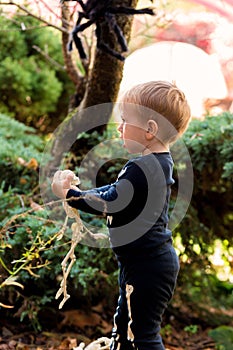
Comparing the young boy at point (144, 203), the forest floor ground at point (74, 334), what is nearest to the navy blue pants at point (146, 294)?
the young boy at point (144, 203)

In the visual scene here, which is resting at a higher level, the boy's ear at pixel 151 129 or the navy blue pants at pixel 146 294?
the boy's ear at pixel 151 129

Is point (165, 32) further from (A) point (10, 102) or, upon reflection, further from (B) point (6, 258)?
(B) point (6, 258)

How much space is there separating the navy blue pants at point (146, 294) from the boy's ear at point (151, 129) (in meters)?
0.33

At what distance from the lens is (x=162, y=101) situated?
1708 millimetres

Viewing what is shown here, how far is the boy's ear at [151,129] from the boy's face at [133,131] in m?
0.01

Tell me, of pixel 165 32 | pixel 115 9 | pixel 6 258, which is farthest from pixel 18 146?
pixel 165 32

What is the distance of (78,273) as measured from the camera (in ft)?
8.43

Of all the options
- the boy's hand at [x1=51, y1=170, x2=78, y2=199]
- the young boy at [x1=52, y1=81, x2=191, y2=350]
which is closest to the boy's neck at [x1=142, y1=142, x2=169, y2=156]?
the young boy at [x1=52, y1=81, x2=191, y2=350]

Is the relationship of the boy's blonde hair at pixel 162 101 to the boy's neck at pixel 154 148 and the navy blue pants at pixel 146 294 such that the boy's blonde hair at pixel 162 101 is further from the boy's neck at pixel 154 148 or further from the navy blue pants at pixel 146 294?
the navy blue pants at pixel 146 294

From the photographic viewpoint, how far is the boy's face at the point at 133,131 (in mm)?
1728

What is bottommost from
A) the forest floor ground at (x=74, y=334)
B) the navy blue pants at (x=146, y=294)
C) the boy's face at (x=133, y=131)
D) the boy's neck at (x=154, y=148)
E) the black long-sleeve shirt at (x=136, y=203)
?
the forest floor ground at (x=74, y=334)

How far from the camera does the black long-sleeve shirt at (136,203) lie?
65.4 inches

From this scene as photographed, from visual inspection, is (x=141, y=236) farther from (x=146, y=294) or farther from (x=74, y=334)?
(x=74, y=334)

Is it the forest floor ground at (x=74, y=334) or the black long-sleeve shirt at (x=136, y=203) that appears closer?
the black long-sleeve shirt at (x=136, y=203)
